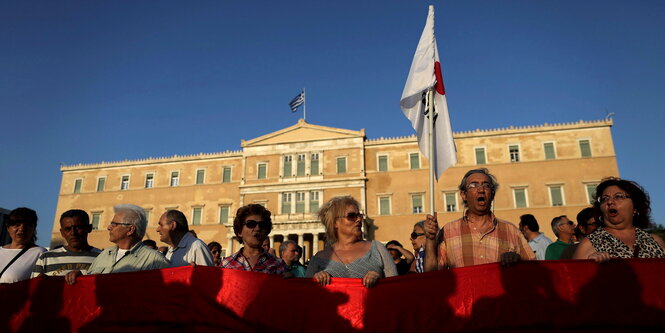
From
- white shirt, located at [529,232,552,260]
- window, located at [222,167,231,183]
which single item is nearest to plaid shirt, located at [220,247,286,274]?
white shirt, located at [529,232,552,260]

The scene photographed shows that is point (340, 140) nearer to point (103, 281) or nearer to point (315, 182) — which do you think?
point (315, 182)

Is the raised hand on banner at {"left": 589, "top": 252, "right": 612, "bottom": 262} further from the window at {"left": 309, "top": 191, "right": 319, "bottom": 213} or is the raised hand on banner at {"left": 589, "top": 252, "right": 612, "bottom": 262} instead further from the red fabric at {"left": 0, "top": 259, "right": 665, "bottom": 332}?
the window at {"left": 309, "top": 191, "right": 319, "bottom": 213}

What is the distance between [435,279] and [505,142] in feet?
93.2

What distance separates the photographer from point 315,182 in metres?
30.5

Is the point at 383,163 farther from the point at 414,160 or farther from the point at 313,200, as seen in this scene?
the point at 313,200

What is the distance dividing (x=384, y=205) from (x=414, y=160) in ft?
12.0

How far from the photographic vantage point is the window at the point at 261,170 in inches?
1257

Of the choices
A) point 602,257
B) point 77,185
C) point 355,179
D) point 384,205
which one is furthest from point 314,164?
point 602,257

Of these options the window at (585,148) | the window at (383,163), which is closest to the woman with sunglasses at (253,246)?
the window at (383,163)

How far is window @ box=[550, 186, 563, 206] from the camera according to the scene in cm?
2745

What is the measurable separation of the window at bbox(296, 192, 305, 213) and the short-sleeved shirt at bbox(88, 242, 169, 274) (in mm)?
25949

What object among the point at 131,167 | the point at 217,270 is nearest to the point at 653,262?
the point at 217,270

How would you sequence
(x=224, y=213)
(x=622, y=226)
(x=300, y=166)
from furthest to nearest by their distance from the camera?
(x=224, y=213)
(x=300, y=166)
(x=622, y=226)

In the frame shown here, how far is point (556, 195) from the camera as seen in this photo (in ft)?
90.8
